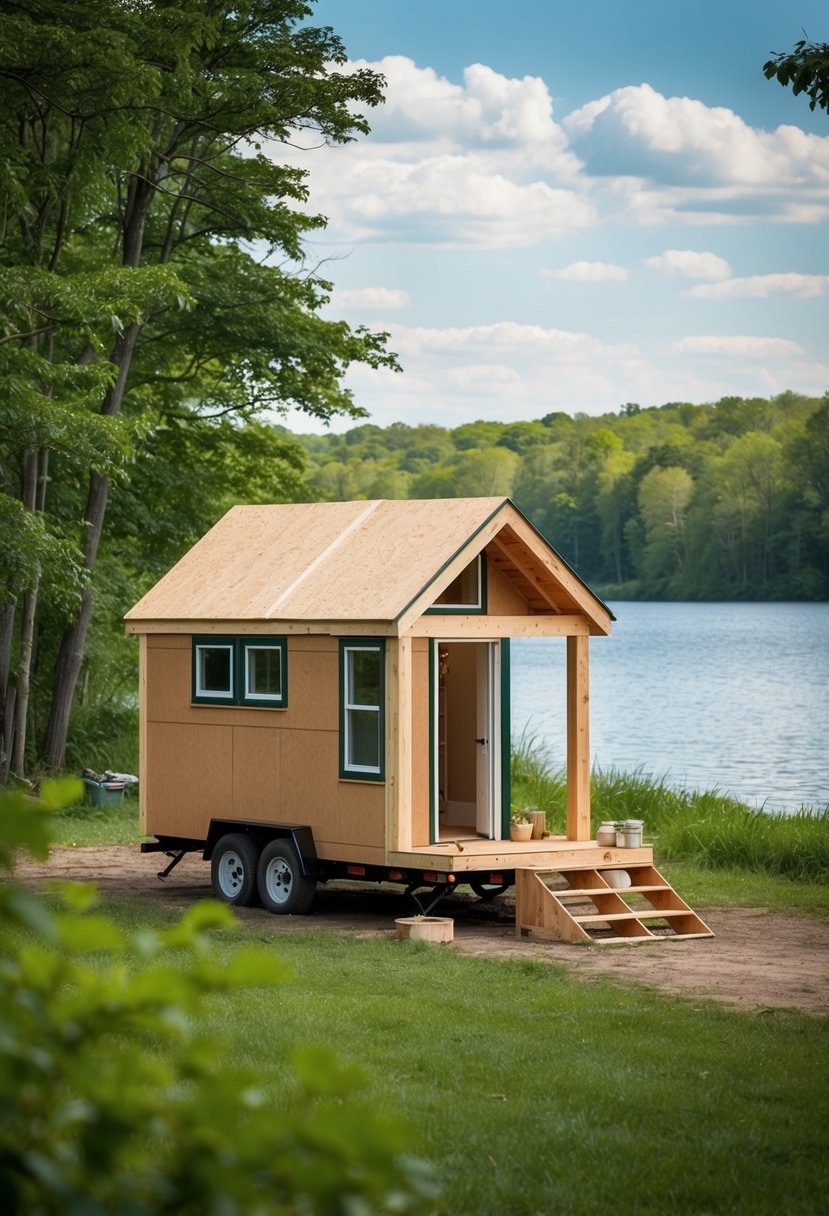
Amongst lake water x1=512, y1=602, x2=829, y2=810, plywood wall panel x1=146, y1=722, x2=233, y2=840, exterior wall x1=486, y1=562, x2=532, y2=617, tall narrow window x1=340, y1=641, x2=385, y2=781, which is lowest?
lake water x1=512, y1=602, x2=829, y2=810

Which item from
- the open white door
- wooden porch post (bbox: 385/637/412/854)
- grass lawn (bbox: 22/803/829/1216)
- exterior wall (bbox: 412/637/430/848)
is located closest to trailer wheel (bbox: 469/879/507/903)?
the open white door

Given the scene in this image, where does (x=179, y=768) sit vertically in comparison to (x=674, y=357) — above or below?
below

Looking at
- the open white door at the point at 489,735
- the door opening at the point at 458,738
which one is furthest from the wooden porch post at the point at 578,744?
the door opening at the point at 458,738

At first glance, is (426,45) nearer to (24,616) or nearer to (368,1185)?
(24,616)

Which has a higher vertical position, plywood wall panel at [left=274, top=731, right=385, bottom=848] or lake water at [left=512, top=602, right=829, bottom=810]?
plywood wall panel at [left=274, top=731, right=385, bottom=848]

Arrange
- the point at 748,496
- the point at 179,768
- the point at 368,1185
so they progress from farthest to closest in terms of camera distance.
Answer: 1. the point at 748,496
2. the point at 179,768
3. the point at 368,1185

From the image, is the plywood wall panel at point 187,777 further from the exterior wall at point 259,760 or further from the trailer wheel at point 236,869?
the trailer wheel at point 236,869

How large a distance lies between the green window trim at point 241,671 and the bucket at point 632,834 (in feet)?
10.3

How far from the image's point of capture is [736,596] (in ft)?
308

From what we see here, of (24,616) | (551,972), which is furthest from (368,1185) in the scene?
(24,616)

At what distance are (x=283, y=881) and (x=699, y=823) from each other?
630cm

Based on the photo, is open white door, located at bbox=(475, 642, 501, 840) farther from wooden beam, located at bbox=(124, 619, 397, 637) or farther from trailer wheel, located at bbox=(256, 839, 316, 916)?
trailer wheel, located at bbox=(256, 839, 316, 916)

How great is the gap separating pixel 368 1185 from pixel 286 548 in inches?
512

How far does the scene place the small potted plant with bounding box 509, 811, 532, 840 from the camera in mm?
14180
